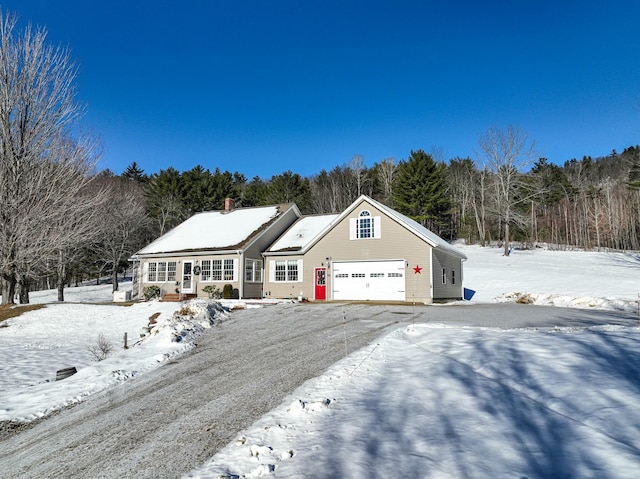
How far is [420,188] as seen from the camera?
45531mm

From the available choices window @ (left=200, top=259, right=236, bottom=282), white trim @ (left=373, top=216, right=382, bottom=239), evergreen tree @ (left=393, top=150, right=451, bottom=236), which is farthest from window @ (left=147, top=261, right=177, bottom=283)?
evergreen tree @ (left=393, top=150, right=451, bottom=236)

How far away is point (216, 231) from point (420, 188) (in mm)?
25407

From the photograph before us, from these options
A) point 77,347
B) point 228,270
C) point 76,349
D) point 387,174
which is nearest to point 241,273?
point 228,270

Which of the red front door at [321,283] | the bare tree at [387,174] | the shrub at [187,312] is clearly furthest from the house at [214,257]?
the bare tree at [387,174]

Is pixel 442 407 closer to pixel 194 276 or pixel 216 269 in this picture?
pixel 216 269

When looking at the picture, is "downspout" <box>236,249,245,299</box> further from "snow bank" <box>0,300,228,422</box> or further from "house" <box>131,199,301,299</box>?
"snow bank" <box>0,300,228,422</box>

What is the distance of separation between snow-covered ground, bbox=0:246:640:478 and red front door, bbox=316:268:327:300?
44.3 feet

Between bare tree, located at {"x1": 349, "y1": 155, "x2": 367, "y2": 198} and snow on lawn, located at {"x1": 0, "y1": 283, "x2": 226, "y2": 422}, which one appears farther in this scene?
bare tree, located at {"x1": 349, "y1": 155, "x2": 367, "y2": 198}

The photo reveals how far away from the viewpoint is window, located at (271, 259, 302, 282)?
25391mm

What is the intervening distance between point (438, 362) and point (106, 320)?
17814mm

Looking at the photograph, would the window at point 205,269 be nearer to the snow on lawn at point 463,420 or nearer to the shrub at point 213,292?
the shrub at point 213,292

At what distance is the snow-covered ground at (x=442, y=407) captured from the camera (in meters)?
3.67

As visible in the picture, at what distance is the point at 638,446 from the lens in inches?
146

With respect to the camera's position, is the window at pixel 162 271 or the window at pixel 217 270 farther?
the window at pixel 162 271
